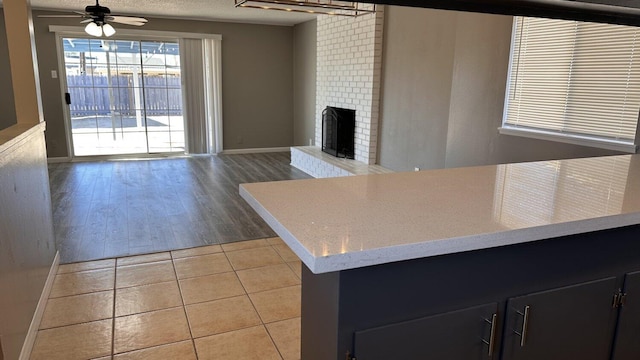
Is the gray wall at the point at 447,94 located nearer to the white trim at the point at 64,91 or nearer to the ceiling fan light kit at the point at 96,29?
the ceiling fan light kit at the point at 96,29

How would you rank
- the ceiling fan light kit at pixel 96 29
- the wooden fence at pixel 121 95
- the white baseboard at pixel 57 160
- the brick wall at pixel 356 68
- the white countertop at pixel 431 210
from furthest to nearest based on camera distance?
the wooden fence at pixel 121 95 < the white baseboard at pixel 57 160 < the brick wall at pixel 356 68 < the ceiling fan light kit at pixel 96 29 < the white countertop at pixel 431 210

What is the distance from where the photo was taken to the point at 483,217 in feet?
4.18

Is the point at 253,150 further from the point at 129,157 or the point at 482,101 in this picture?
the point at 482,101

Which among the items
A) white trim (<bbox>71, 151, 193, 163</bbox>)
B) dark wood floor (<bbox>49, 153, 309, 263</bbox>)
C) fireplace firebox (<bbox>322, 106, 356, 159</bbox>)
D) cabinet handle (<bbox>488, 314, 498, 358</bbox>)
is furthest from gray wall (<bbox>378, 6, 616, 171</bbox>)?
white trim (<bbox>71, 151, 193, 163</bbox>)

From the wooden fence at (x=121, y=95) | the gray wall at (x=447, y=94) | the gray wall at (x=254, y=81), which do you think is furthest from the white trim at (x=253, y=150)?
the gray wall at (x=447, y=94)

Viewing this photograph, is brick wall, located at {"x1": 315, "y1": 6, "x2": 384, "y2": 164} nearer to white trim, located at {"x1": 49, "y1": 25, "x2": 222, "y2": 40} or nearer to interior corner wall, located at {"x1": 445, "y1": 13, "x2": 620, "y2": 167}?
interior corner wall, located at {"x1": 445, "y1": 13, "x2": 620, "y2": 167}

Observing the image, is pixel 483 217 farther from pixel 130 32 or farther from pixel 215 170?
pixel 130 32

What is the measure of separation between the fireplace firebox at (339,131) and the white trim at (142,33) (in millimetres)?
2845

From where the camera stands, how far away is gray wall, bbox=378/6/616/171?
11.5ft

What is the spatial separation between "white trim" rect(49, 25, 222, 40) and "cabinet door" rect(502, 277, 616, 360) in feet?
24.7

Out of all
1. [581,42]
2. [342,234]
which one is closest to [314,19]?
[581,42]

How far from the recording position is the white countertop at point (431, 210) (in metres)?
1.06

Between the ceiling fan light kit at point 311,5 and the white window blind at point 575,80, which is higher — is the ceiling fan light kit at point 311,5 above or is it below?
above

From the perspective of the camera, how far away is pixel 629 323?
1.63 metres
